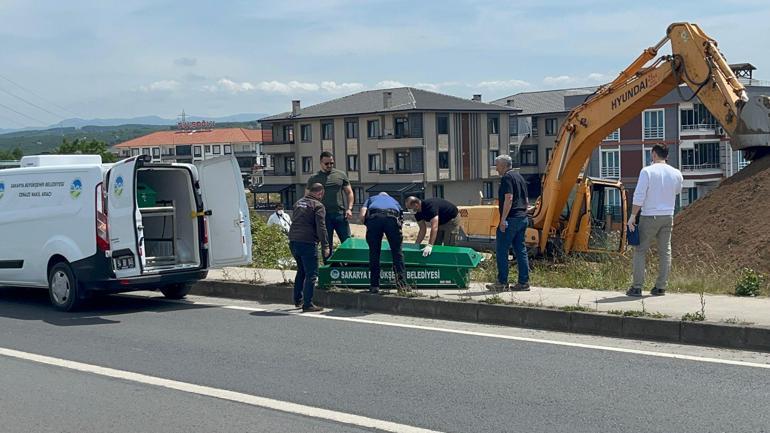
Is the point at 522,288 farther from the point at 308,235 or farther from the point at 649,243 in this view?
the point at 308,235

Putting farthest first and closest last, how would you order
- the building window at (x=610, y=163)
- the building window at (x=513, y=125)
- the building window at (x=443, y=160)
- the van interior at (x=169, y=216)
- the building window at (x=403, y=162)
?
the building window at (x=513, y=125), the building window at (x=443, y=160), the building window at (x=403, y=162), the building window at (x=610, y=163), the van interior at (x=169, y=216)

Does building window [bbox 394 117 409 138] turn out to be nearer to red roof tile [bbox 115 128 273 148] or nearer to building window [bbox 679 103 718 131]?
building window [bbox 679 103 718 131]

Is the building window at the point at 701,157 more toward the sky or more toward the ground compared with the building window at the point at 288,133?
more toward the ground

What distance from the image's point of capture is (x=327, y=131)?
7731 cm

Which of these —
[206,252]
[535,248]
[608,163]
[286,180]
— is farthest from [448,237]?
[286,180]

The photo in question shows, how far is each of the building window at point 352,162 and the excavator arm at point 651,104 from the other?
5654cm

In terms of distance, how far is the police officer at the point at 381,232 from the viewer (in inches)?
463

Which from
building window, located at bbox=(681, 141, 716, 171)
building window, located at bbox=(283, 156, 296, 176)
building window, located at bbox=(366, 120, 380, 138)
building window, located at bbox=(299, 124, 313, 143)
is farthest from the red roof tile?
building window, located at bbox=(681, 141, 716, 171)

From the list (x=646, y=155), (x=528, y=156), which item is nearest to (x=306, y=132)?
(x=528, y=156)

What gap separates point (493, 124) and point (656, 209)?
67591 millimetres

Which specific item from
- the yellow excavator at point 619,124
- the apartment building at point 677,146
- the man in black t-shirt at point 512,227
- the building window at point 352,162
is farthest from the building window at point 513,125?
the man in black t-shirt at point 512,227

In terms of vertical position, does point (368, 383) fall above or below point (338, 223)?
below

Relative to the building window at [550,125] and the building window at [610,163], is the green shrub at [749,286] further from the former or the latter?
the building window at [550,125]

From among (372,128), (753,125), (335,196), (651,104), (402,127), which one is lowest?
(335,196)
